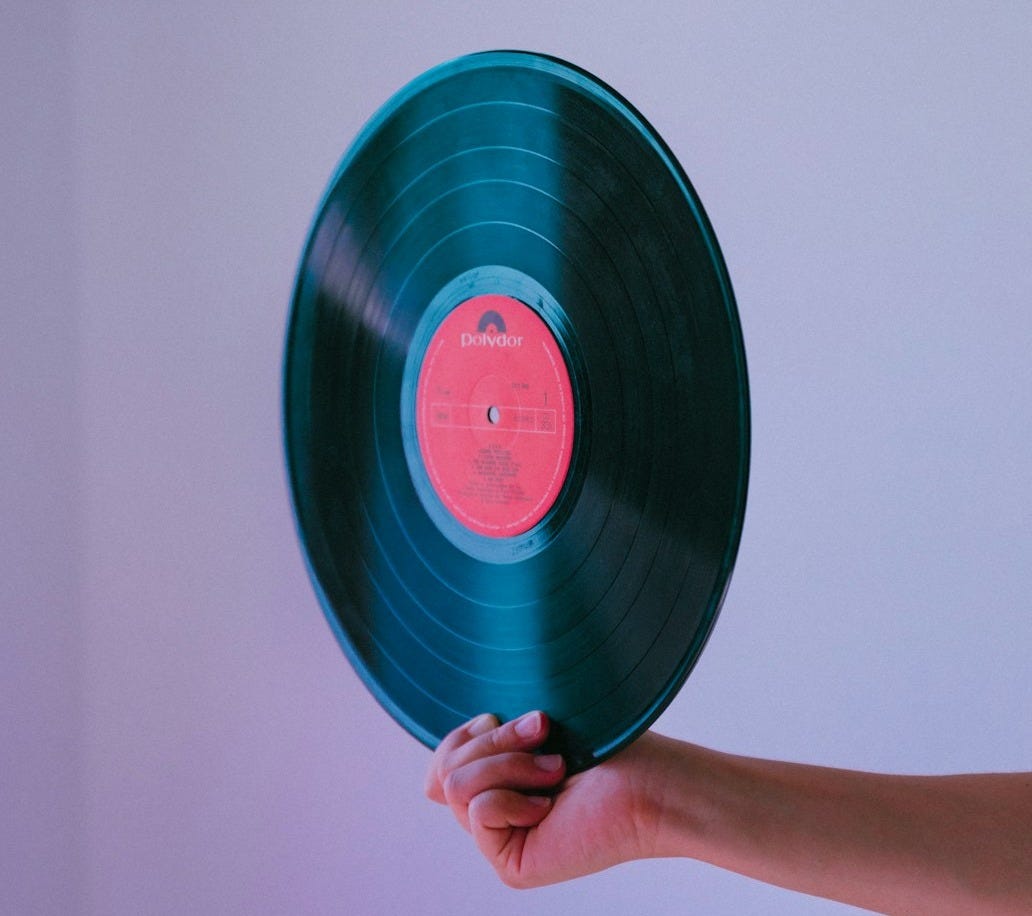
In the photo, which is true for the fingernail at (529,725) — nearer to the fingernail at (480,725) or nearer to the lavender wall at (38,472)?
the fingernail at (480,725)

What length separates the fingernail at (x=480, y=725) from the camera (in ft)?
2.79

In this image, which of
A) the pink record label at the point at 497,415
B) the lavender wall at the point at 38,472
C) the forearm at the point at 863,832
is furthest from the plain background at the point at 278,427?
the pink record label at the point at 497,415

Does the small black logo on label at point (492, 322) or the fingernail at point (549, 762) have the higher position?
the small black logo on label at point (492, 322)

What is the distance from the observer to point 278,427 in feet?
5.53

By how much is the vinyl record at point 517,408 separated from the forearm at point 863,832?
146mm

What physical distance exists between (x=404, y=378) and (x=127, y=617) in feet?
4.14

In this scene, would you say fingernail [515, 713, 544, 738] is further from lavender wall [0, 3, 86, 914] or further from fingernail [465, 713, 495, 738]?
lavender wall [0, 3, 86, 914]

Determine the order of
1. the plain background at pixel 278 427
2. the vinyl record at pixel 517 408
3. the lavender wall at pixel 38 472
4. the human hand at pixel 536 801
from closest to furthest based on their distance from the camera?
the vinyl record at pixel 517 408, the human hand at pixel 536 801, the plain background at pixel 278 427, the lavender wall at pixel 38 472

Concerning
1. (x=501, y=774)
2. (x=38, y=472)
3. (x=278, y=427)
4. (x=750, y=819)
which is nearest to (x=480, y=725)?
(x=501, y=774)

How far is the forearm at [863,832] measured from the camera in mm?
806

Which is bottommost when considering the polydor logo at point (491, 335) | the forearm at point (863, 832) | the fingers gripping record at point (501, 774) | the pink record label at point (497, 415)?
the forearm at point (863, 832)

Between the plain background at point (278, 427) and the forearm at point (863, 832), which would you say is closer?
the forearm at point (863, 832)

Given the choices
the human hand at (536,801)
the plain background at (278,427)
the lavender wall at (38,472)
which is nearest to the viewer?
the human hand at (536,801)

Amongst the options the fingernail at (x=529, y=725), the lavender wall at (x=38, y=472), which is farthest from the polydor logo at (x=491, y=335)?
the lavender wall at (x=38, y=472)
